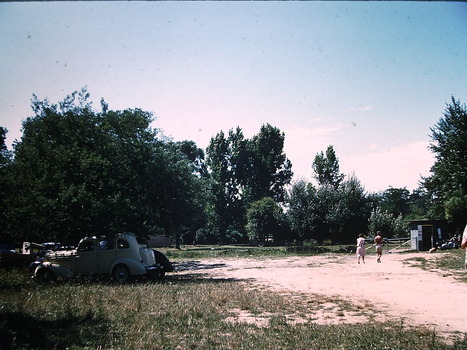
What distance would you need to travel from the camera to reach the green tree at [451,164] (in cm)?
3407

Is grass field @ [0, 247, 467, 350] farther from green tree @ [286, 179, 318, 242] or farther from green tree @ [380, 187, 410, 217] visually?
green tree @ [380, 187, 410, 217]

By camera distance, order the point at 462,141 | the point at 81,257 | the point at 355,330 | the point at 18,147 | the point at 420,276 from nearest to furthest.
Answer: the point at 355,330, the point at 81,257, the point at 420,276, the point at 18,147, the point at 462,141

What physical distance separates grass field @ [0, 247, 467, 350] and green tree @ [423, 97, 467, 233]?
30.6 metres

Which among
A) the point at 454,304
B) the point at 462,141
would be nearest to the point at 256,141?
the point at 462,141

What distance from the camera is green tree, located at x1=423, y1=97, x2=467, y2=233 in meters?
34.1

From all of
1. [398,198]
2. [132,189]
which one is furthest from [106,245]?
[398,198]

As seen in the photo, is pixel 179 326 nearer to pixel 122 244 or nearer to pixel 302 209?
pixel 122 244

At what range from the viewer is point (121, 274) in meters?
14.6

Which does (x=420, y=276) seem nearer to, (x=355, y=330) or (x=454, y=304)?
(x=454, y=304)

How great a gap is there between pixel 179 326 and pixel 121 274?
824 cm

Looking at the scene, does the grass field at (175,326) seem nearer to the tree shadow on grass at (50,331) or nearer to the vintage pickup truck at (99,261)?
the tree shadow on grass at (50,331)

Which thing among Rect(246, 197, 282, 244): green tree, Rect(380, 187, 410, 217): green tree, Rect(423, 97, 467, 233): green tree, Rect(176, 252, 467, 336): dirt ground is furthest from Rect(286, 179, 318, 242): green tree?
Rect(380, 187, 410, 217): green tree

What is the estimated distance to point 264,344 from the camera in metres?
5.98

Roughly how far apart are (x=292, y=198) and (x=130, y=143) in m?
30.3
